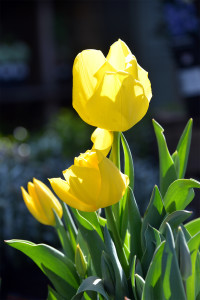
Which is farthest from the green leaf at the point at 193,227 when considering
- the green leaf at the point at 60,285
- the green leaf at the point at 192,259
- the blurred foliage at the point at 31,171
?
the blurred foliage at the point at 31,171

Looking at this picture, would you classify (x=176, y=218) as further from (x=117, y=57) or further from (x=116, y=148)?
(x=117, y=57)

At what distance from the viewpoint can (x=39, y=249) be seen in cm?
89

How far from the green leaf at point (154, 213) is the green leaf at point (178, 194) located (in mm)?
15

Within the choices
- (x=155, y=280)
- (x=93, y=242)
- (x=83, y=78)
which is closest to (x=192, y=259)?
(x=155, y=280)

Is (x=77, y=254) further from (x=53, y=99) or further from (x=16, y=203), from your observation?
(x=53, y=99)

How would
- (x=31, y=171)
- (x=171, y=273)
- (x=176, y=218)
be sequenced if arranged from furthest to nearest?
(x=31, y=171), (x=176, y=218), (x=171, y=273)

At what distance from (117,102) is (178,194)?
202 mm

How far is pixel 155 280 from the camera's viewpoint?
0.77 m

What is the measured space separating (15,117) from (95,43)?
159 cm

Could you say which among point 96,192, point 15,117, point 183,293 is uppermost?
point 96,192

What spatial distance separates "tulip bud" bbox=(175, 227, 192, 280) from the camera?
0.71m

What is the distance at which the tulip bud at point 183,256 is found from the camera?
71 cm

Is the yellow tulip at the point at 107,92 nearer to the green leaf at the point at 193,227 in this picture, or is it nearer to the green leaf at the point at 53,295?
the green leaf at the point at 193,227

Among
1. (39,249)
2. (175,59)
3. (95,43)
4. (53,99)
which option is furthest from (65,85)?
(39,249)
